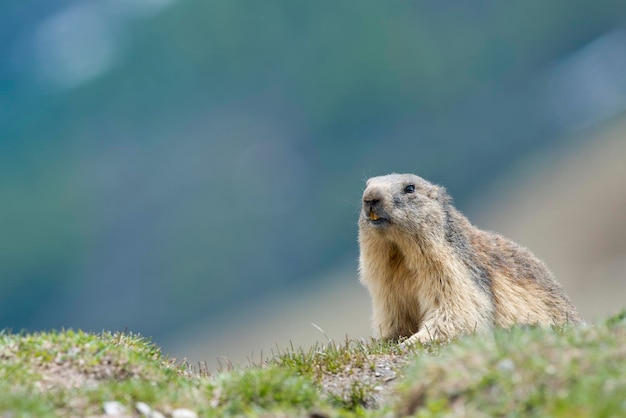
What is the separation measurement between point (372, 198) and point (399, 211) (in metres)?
0.46

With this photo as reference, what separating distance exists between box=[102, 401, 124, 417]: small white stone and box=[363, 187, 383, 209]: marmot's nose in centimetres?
651

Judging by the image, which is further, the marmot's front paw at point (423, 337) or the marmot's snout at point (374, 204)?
the marmot's snout at point (374, 204)

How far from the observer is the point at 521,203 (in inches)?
6649

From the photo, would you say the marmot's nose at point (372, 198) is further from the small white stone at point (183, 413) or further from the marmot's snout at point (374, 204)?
the small white stone at point (183, 413)

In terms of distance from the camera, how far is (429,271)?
45.9 ft

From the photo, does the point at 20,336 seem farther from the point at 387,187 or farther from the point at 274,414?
the point at 387,187

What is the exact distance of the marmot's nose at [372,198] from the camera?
1405 cm

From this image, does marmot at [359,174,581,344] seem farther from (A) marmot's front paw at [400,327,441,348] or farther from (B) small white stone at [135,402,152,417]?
(B) small white stone at [135,402,152,417]

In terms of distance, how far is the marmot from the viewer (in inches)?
544

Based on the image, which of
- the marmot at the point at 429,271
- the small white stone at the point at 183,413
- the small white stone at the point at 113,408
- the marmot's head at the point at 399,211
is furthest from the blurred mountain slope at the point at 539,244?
the small white stone at the point at 113,408

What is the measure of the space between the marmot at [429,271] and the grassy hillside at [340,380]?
7.62 feet

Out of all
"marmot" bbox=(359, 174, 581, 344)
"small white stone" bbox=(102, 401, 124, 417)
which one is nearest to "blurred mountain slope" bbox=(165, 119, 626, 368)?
"marmot" bbox=(359, 174, 581, 344)

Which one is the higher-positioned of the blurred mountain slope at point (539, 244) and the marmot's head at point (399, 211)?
the blurred mountain slope at point (539, 244)

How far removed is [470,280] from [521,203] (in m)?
159
